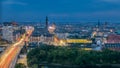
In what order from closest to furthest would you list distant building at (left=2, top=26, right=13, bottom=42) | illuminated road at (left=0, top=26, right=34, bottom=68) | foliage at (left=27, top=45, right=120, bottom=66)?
illuminated road at (left=0, top=26, right=34, bottom=68), foliage at (left=27, top=45, right=120, bottom=66), distant building at (left=2, top=26, right=13, bottom=42)

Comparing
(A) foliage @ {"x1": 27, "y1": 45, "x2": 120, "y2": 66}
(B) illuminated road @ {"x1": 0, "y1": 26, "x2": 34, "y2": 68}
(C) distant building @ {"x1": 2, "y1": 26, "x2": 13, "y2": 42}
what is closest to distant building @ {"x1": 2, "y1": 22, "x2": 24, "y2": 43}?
(C) distant building @ {"x1": 2, "y1": 26, "x2": 13, "y2": 42}

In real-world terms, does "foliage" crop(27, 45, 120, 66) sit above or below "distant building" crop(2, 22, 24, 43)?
below

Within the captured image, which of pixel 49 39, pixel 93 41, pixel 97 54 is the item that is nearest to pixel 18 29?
pixel 49 39

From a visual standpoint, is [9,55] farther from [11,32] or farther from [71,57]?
[11,32]

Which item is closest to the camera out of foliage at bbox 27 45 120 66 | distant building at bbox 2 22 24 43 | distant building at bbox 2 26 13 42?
foliage at bbox 27 45 120 66

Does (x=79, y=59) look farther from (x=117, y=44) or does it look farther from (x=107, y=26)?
(x=107, y=26)

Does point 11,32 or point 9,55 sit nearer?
point 9,55

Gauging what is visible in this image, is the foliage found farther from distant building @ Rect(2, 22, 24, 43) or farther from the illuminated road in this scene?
distant building @ Rect(2, 22, 24, 43)

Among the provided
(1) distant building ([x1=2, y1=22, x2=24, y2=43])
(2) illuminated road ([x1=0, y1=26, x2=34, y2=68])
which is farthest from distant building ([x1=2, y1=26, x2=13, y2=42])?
(2) illuminated road ([x1=0, y1=26, x2=34, y2=68])

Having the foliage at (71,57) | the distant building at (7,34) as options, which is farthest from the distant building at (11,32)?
the foliage at (71,57)

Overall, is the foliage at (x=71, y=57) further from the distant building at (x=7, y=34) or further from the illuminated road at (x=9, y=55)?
the distant building at (x=7, y=34)

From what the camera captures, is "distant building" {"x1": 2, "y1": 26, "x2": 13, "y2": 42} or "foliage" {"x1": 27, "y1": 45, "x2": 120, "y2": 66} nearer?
"foliage" {"x1": 27, "y1": 45, "x2": 120, "y2": 66}

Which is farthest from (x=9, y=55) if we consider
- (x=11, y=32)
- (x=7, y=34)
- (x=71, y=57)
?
(x=11, y=32)
